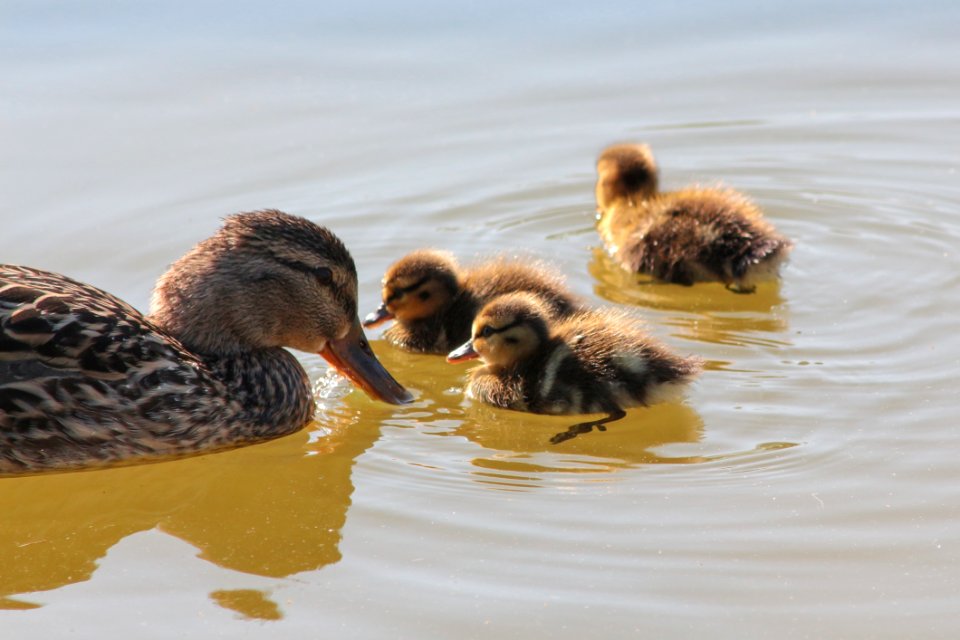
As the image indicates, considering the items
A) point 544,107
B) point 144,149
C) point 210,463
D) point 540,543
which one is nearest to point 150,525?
point 210,463

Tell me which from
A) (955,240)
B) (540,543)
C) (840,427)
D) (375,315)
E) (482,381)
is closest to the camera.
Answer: (540,543)

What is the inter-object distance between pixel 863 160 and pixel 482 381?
7.92 feet

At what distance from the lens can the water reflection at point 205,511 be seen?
12.1 feet

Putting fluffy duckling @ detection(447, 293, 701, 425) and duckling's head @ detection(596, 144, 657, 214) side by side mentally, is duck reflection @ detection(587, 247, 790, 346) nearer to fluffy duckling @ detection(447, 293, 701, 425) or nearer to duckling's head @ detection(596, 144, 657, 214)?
duckling's head @ detection(596, 144, 657, 214)

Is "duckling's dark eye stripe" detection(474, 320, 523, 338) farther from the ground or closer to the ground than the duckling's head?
closer to the ground

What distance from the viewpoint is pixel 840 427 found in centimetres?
428

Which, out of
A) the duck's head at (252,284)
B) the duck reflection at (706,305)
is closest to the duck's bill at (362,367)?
the duck's head at (252,284)

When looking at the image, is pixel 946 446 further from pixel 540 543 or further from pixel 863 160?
pixel 863 160

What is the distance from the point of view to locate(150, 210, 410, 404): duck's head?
14.9 feet

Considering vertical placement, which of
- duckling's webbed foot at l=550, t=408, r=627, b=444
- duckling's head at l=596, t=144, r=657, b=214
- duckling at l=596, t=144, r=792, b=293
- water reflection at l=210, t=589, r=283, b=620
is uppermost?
duckling's head at l=596, t=144, r=657, b=214

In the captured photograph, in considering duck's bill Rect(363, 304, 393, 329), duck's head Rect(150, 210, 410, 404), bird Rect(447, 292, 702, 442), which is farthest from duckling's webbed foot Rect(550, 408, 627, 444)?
duck's bill Rect(363, 304, 393, 329)

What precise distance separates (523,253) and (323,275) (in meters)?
1.38

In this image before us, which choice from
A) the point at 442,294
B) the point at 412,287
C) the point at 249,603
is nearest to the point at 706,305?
the point at 442,294

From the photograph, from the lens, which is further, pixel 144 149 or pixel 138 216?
pixel 144 149
